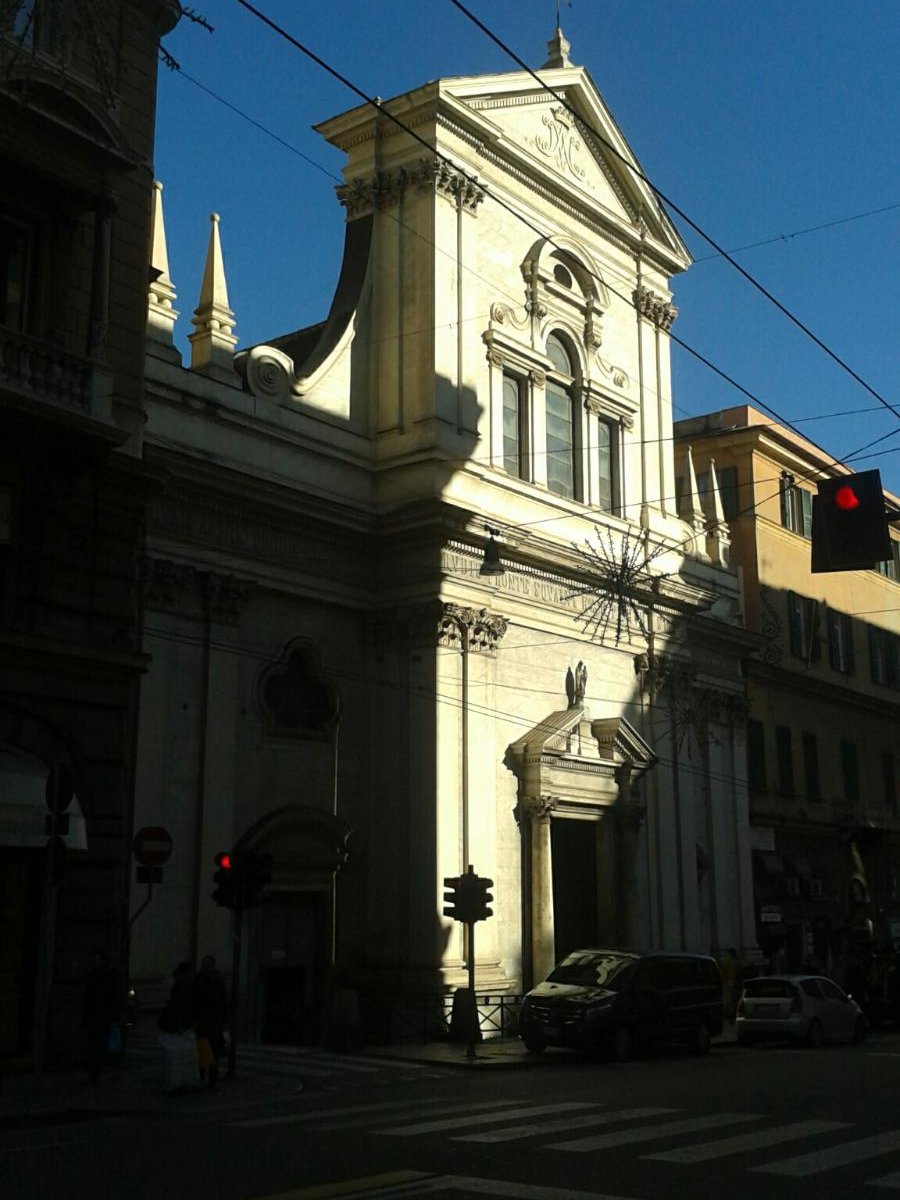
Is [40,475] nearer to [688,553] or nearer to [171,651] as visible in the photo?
[171,651]

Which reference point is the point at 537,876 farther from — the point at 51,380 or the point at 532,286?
the point at 51,380

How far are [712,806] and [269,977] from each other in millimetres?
13108

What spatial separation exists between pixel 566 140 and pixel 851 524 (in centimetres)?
1660

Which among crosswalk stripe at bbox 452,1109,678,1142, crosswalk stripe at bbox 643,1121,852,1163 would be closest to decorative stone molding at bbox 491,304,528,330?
crosswalk stripe at bbox 452,1109,678,1142

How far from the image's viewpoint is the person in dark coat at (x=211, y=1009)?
54.0 feet

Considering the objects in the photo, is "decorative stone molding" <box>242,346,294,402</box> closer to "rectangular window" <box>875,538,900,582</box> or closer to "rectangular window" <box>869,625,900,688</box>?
"rectangular window" <box>869,625,900,688</box>

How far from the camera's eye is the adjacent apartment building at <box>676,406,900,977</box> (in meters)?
37.7

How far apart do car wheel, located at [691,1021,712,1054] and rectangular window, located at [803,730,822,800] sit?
57.9ft

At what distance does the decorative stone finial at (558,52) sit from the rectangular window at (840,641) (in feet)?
59.8

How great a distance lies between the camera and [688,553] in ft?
110

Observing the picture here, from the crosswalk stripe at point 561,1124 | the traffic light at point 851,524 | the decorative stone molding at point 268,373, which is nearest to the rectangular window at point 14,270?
the decorative stone molding at point 268,373

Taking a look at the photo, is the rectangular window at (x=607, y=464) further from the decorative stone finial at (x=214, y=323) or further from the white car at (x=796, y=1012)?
the white car at (x=796, y=1012)

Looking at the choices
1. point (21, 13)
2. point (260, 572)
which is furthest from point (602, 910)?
point (21, 13)

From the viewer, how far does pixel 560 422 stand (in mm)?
30875
